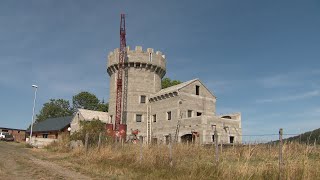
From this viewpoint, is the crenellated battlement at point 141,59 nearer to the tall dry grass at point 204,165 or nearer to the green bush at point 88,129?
the green bush at point 88,129

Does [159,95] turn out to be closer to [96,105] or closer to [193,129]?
[193,129]

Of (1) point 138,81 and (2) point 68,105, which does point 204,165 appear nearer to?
(1) point 138,81

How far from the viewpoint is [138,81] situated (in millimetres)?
47312

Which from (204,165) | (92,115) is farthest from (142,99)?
(204,165)

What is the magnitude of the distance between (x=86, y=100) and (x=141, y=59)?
46.9m

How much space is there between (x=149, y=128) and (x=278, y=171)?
36.1 metres

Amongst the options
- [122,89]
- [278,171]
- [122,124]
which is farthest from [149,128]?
[278,171]

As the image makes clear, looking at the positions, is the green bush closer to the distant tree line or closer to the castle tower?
the castle tower

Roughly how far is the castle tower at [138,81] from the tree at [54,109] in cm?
5017

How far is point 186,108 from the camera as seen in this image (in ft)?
134

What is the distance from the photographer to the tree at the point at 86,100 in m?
88.5

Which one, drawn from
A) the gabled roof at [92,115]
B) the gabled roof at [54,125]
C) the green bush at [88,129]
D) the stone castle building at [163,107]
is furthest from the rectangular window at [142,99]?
the gabled roof at [54,125]

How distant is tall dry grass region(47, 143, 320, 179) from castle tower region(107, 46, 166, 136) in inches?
992

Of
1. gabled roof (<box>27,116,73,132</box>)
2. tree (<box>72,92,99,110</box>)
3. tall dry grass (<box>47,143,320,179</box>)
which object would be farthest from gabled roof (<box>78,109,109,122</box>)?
tree (<box>72,92,99,110</box>)
